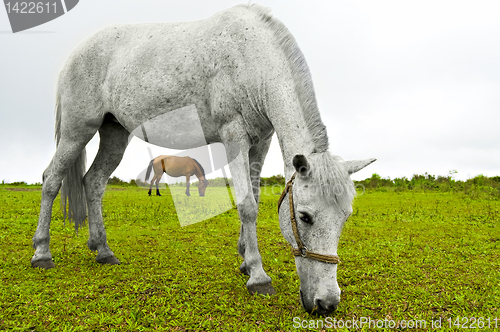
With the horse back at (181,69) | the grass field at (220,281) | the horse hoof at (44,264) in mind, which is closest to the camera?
the grass field at (220,281)

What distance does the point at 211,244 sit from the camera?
582 centimetres

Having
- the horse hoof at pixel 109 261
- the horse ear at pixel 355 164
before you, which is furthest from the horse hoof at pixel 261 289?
the horse hoof at pixel 109 261

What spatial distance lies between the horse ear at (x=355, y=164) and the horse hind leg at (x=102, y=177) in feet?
12.0

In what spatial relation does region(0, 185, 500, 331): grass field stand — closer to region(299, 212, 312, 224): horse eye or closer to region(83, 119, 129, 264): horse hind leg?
region(83, 119, 129, 264): horse hind leg

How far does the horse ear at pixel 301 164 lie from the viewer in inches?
96.7

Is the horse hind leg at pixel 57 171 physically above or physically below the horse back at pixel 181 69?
below

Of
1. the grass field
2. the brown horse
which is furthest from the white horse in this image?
the brown horse

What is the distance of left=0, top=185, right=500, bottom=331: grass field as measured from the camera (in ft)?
8.98

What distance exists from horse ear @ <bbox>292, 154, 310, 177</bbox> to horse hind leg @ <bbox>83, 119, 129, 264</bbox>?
11.1ft

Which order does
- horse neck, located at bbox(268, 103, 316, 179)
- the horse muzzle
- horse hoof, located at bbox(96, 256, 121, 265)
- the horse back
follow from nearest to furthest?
the horse muzzle → horse neck, located at bbox(268, 103, 316, 179) → the horse back → horse hoof, located at bbox(96, 256, 121, 265)

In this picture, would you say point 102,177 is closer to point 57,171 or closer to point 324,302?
point 57,171

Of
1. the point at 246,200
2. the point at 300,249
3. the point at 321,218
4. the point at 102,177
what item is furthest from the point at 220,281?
the point at 102,177

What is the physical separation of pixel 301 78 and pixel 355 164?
103cm

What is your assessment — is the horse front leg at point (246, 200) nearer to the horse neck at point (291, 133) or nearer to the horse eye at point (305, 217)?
the horse neck at point (291, 133)
